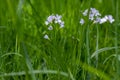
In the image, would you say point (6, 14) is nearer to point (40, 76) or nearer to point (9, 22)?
point (9, 22)

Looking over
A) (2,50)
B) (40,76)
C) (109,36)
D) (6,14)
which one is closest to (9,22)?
(6,14)

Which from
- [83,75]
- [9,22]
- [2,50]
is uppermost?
[9,22]

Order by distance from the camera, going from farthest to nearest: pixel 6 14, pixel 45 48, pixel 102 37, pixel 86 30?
pixel 6 14
pixel 102 37
pixel 45 48
pixel 86 30

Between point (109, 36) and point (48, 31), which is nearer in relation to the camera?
point (48, 31)

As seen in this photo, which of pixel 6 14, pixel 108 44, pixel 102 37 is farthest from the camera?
pixel 6 14

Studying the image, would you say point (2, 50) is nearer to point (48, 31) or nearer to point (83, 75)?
point (48, 31)

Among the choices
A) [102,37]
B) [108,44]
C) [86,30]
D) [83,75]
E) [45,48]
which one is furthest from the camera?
[102,37]

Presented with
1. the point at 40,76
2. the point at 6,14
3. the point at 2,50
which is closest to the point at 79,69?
the point at 40,76

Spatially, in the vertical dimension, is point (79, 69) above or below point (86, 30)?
below

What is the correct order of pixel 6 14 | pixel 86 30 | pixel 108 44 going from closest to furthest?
pixel 86 30 < pixel 108 44 < pixel 6 14
